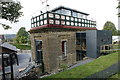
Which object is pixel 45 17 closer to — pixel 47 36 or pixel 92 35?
pixel 47 36

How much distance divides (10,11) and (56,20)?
7.88 metres

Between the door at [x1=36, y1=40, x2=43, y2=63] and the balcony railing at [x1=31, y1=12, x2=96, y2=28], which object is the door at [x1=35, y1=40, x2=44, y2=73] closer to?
the door at [x1=36, y1=40, x2=43, y2=63]

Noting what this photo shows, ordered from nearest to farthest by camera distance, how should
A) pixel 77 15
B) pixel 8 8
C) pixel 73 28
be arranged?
pixel 8 8 < pixel 73 28 < pixel 77 15

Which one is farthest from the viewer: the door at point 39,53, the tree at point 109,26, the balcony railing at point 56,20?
the tree at point 109,26

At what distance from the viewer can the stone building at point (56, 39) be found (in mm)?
13125

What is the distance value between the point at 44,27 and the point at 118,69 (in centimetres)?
898

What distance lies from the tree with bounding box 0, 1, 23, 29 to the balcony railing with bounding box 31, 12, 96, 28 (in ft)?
20.8

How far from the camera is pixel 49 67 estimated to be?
13.1m

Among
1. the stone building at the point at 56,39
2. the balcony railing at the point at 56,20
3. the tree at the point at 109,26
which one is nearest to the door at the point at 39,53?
the stone building at the point at 56,39

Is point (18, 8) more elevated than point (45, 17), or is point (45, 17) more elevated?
point (45, 17)

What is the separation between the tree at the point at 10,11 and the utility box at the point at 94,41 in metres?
10.9

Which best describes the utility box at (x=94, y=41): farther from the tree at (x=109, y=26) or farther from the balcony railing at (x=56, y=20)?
the tree at (x=109, y=26)

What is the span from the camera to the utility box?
14.9m

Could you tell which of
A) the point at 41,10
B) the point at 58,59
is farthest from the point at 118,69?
the point at 41,10
